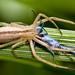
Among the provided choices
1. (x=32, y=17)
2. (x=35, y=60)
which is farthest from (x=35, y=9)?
(x=35, y=60)

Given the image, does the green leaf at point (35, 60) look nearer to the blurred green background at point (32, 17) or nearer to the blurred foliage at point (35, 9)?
the blurred green background at point (32, 17)

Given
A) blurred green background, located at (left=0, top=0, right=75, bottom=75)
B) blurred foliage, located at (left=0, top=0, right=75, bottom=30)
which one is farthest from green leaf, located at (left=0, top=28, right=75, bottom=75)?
blurred foliage, located at (left=0, top=0, right=75, bottom=30)

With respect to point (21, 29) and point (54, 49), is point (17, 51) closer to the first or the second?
point (21, 29)

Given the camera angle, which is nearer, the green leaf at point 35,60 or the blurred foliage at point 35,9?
the green leaf at point 35,60

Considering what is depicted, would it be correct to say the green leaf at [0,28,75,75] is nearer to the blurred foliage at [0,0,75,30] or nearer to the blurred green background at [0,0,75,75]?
the blurred green background at [0,0,75,75]

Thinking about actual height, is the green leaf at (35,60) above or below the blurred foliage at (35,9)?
below

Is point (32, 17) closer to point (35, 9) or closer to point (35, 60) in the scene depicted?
point (35, 9)

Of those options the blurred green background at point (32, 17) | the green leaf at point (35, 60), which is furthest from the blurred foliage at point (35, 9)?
the green leaf at point (35, 60)

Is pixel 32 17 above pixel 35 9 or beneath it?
beneath

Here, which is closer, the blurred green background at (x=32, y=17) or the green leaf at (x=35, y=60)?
the green leaf at (x=35, y=60)
